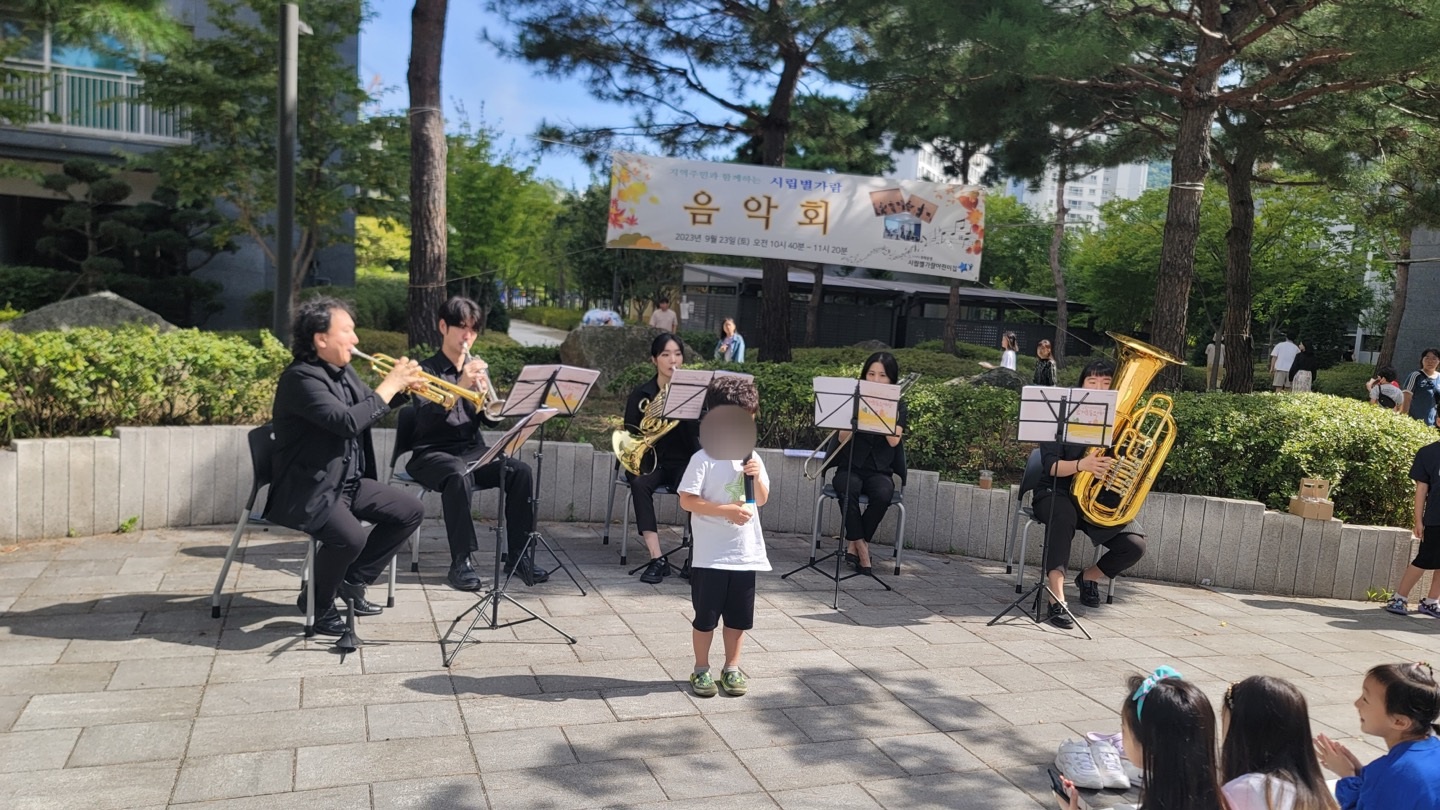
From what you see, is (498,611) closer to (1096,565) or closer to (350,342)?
(350,342)

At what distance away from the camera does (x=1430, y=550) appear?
22.7 feet

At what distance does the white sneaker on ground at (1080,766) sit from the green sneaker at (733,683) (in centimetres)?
160

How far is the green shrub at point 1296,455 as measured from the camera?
24.7ft

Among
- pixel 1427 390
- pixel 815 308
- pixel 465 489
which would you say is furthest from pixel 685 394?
pixel 815 308

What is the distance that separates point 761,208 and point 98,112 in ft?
45.4

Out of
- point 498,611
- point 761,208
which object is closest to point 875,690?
point 498,611

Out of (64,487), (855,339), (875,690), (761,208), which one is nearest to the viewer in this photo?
(875,690)

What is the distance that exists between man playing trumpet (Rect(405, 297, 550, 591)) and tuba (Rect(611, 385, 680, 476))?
0.69m

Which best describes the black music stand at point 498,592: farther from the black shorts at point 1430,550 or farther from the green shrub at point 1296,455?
the black shorts at point 1430,550

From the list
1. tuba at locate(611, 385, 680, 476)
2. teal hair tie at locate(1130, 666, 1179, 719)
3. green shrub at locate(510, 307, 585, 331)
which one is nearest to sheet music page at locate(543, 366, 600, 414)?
tuba at locate(611, 385, 680, 476)

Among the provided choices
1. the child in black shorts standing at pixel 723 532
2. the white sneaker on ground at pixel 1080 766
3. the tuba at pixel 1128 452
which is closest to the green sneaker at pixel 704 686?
the child in black shorts standing at pixel 723 532

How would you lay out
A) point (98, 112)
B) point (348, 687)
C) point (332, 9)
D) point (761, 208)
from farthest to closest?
point (98, 112) < point (332, 9) < point (761, 208) < point (348, 687)

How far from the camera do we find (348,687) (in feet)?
14.7

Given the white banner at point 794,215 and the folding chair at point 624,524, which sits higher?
the white banner at point 794,215
